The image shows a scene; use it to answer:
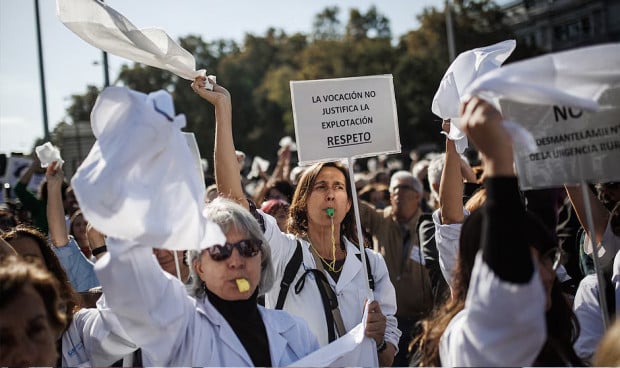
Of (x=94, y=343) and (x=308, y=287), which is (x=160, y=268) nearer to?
(x=94, y=343)

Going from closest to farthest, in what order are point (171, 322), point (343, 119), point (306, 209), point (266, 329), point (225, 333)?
point (171, 322)
point (225, 333)
point (266, 329)
point (343, 119)
point (306, 209)

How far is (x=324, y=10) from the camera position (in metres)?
65.2

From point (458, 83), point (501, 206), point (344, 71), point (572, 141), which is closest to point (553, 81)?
point (572, 141)

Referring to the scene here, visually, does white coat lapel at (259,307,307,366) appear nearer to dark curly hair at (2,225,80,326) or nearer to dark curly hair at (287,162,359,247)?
dark curly hair at (2,225,80,326)

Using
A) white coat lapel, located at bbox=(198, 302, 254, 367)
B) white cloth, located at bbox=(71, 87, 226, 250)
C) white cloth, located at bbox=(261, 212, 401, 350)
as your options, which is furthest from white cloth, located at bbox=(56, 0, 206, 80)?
white coat lapel, located at bbox=(198, 302, 254, 367)

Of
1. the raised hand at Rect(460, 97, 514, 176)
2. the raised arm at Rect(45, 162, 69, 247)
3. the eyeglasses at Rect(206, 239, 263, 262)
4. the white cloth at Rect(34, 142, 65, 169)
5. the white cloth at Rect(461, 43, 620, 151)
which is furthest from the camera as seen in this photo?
the white cloth at Rect(34, 142, 65, 169)

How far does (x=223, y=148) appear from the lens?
347 centimetres

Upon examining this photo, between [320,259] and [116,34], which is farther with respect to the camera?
[320,259]

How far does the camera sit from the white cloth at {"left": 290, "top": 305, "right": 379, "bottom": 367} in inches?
102

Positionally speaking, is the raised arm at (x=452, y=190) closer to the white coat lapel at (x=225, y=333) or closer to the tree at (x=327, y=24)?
the white coat lapel at (x=225, y=333)

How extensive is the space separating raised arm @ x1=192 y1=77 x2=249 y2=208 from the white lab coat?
857mm

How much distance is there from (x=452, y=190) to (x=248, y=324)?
4.44ft

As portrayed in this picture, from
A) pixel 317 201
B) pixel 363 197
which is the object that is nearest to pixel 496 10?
pixel 363 197

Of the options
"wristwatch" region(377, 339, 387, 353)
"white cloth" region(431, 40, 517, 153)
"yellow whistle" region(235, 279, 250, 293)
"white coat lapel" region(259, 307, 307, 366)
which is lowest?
"wristwatch" region(377, 339, 387, 353)
